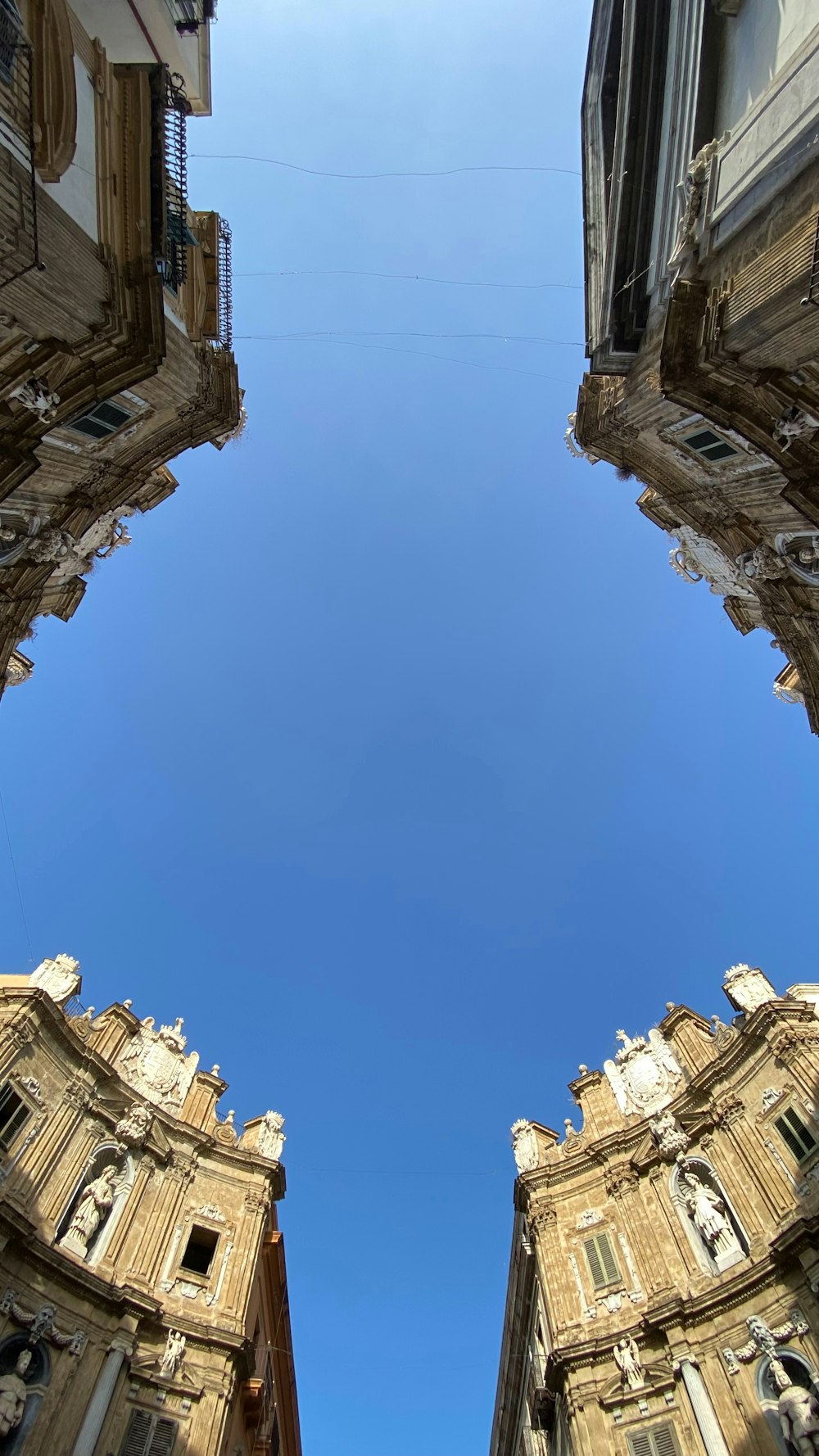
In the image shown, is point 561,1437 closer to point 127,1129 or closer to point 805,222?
point 127,1129

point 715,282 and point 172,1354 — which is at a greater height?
point 715,282

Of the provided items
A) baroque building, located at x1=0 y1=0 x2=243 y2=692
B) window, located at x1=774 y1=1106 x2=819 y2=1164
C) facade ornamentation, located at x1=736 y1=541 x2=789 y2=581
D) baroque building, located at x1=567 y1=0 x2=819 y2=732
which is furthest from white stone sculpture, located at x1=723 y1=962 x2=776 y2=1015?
baroque building, located at x1=0 y1=0 x2=243 y2=692

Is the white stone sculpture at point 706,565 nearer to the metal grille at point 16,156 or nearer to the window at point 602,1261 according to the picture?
the metal grille at point 16,156

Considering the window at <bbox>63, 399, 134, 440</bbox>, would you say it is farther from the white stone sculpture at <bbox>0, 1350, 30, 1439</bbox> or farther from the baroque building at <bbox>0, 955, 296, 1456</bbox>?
the white stone sculpture at <bbox>0, 1350, 30, 1439</bbox>

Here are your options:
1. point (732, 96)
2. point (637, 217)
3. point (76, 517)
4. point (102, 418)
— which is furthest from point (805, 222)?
point (76, 517)

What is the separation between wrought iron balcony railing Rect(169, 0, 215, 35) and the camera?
59.2 ft

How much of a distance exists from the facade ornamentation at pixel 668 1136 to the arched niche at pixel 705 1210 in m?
0.36

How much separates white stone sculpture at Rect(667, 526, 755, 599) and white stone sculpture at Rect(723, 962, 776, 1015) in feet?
44.4

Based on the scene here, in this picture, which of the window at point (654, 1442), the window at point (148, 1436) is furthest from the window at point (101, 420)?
the window at point (654, 1442)

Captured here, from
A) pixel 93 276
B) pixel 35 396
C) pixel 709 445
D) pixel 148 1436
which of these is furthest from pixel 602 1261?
pixel 93 276

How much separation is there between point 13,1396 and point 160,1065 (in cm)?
1096

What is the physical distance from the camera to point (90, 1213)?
2305 cm

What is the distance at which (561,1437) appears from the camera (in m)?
24.5

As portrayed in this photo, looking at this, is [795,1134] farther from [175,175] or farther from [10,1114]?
[175,175]
